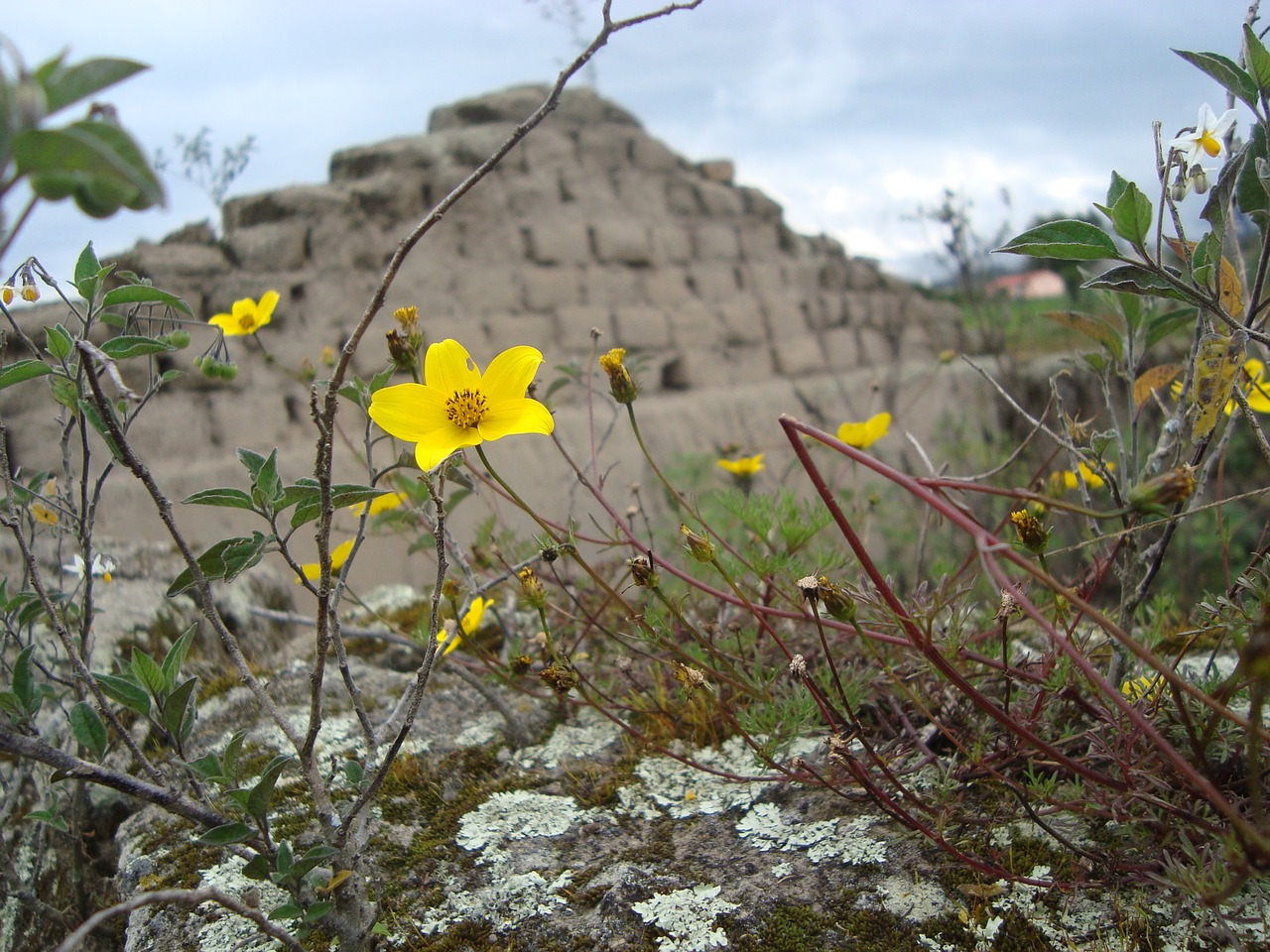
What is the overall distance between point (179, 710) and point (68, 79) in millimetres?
605

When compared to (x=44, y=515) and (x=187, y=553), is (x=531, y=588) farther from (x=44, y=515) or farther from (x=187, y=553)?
(x=44, y=515)

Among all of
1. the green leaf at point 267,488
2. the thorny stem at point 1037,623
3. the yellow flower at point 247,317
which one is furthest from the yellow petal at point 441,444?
the yellow flower at point 247,317

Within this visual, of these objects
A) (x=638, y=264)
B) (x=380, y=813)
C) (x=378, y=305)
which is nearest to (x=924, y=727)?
(x=380, y=813)

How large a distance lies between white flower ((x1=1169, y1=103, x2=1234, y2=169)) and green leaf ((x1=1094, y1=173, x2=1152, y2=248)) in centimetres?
16

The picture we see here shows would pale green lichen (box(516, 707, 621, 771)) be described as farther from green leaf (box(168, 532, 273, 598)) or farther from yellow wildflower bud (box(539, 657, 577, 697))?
green leaf (box(168, 532, 273, 598))

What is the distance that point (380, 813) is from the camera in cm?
117

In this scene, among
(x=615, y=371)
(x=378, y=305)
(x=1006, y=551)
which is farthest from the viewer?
(x=615, y=371)

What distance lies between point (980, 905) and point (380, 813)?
78 centimetres

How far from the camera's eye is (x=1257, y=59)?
2.91ft

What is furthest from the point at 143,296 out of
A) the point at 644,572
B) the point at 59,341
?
the point at 644,572

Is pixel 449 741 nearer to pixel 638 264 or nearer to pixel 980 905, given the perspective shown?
pixel 980 905

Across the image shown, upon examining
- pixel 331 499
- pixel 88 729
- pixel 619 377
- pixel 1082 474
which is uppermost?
pixel 619 377

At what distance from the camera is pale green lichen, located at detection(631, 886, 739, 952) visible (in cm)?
90

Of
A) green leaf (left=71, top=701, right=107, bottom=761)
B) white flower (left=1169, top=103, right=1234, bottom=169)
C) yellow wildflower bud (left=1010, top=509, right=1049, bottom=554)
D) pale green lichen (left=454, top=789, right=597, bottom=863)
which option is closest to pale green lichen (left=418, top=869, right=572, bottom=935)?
pale green lichen (left=454, top=789, right=597, bottom=863)
